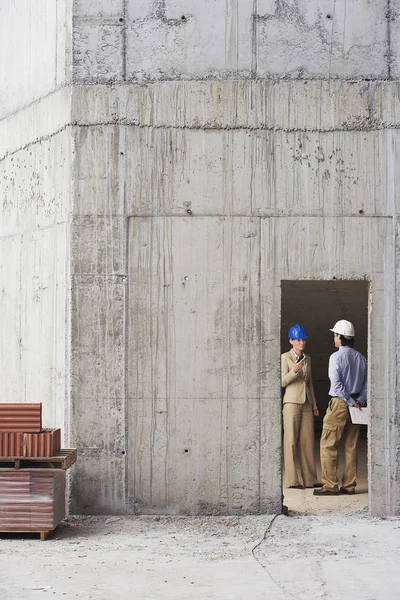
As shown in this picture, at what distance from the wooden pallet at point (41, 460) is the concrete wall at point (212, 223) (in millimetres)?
612

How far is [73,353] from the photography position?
931cm

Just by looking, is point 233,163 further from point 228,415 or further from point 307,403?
point 307,403

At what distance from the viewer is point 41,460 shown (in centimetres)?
838

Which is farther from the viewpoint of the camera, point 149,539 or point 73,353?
point 73,353

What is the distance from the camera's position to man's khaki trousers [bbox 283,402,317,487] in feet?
36.7

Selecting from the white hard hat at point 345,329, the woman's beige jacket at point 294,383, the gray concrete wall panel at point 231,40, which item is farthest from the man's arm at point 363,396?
the gray concrete wall panel at point 231,40

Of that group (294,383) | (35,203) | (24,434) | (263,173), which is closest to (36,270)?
(35,203)

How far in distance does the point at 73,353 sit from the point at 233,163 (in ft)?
7.96

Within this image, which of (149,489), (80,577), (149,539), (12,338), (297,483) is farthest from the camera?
(297,483)

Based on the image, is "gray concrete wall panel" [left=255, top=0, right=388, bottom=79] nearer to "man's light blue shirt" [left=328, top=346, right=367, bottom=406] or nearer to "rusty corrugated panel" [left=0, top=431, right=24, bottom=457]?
"man's light blue shirt" [left=328, top=346, right=367, bottom=406]

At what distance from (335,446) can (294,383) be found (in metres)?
1.02

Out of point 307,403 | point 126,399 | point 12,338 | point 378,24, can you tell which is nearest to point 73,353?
point 126,399

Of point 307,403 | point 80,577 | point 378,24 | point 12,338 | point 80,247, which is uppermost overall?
point 378,24

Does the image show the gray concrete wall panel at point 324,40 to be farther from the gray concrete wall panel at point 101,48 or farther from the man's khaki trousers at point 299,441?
the man's khaki trousers at point 299,441
